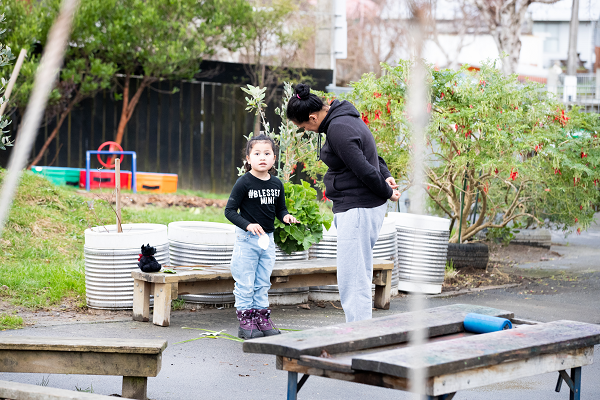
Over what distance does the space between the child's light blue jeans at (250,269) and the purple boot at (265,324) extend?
5 centimetres

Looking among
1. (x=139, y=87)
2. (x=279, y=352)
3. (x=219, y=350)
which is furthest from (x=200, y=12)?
(x=279, y=352)

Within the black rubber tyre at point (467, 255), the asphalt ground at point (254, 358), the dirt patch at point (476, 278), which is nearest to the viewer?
the asphalt ground at point (254, 358)

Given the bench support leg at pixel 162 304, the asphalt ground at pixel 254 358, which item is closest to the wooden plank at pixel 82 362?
the asphalt ground at pixel 254 358

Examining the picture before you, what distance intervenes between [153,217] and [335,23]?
10081 millimetres

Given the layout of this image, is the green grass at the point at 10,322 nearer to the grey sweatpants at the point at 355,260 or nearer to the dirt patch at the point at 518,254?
the grey sweatpants at the point at 355,260

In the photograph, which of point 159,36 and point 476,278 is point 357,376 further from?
point 159,36

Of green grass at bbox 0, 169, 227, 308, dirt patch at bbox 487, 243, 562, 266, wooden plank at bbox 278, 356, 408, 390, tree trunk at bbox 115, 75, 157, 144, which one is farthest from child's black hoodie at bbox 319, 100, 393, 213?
tree trunk at bbox 115, 75, 157, 144

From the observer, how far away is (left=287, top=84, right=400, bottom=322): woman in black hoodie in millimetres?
3973

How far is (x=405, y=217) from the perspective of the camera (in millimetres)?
7125

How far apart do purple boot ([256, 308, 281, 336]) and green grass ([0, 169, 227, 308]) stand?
1894 millimetres

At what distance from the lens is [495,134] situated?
22.2ft

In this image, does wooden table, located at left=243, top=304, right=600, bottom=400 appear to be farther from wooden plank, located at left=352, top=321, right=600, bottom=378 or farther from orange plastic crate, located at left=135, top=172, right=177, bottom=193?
orange plastic crate, located at left=135, top=172, right=177, bottom=193

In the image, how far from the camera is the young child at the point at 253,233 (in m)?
4.91

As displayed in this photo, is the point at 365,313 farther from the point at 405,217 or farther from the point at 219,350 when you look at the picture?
the point at 405,217
